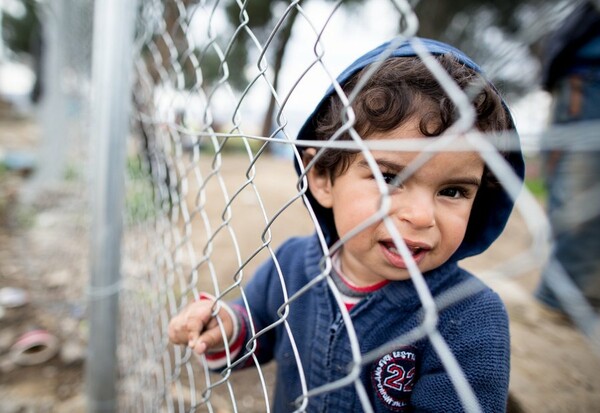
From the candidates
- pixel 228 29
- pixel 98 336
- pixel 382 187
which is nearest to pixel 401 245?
pixel 382 187

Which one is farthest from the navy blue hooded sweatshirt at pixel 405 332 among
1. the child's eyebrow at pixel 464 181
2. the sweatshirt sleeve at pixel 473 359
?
the child's eyebrow at pixel 464 181

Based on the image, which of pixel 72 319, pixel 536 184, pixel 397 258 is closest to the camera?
pixel 397 258

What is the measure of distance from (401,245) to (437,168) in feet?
0.89

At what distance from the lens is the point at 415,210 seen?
598 millimetres

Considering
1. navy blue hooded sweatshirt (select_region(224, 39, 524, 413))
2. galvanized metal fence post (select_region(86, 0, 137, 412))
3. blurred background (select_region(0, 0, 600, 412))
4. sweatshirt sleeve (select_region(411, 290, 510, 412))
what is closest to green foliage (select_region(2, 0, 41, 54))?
blurred background (select_region(0, 0, 600, 412))

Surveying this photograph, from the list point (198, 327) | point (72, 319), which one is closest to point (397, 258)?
point (198, 327)

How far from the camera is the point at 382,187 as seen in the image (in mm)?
392

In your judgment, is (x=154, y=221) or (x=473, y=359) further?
(x=154, y=221)

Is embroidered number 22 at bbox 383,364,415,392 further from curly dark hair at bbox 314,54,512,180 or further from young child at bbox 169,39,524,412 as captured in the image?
curly dark hair at bbox 314,54,512,180

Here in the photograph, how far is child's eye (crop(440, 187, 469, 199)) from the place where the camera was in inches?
25.8

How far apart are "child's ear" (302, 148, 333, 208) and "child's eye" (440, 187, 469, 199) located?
0.84ft

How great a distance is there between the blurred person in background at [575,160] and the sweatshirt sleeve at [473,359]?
3.79 feet

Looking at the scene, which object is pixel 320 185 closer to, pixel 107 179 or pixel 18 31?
pixel 107 179

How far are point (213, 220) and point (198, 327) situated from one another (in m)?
3.30
